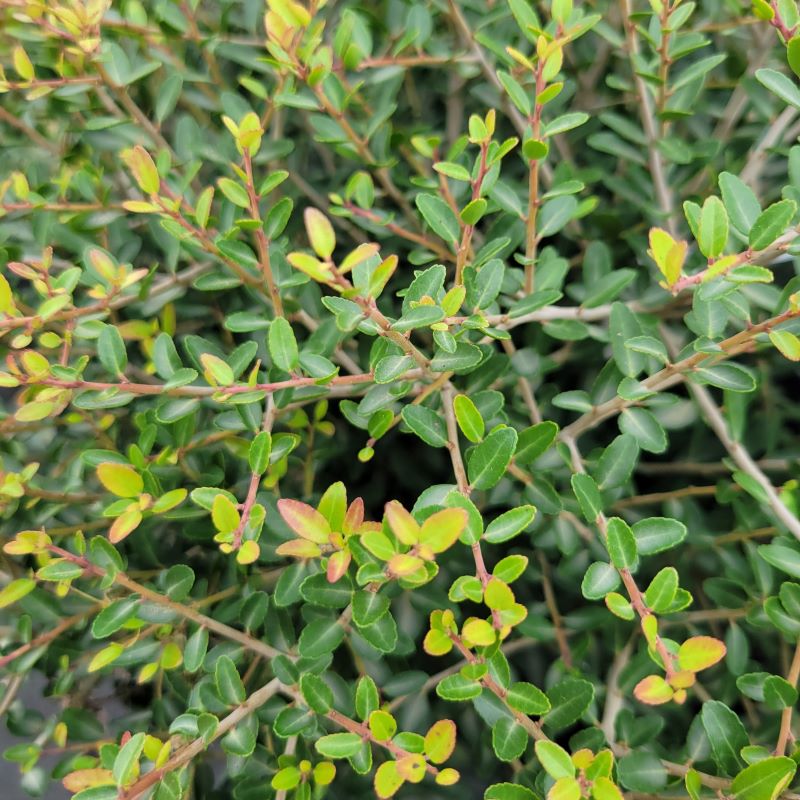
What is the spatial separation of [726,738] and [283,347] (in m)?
0.46

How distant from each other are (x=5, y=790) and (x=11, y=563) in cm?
70

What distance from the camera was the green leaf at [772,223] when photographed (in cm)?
49

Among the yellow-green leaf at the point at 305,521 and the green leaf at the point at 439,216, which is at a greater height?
the green leaf at the point at 439,216

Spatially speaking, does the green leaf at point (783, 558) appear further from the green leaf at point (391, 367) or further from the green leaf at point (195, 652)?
the green leaf at point (195, 652)

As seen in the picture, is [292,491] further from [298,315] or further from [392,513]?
[392,513]

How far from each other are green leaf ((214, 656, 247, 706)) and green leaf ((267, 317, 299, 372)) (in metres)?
0.25

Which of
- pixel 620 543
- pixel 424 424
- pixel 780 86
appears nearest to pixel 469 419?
pixel 424 424

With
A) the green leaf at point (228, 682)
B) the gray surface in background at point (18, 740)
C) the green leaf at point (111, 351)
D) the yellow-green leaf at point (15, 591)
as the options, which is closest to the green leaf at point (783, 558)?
the green leaf at point (228, 682)

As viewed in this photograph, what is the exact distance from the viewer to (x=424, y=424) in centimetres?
56

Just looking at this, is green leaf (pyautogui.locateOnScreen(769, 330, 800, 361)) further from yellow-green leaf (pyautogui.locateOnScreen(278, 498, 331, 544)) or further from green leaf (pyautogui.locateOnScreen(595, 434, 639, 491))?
yellow-green leaf (pyautogui.locateOnScreen(278, 498, 331, 544))

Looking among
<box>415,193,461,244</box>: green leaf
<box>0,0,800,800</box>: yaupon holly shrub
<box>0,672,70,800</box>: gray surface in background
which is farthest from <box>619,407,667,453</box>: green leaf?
<box>0,672,70,800</box>: gray surface in background

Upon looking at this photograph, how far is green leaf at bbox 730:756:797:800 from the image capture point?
1.52 ft

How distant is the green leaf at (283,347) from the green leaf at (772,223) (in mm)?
343

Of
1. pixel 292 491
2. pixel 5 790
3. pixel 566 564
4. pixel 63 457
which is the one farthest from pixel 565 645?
pixel 5 790
